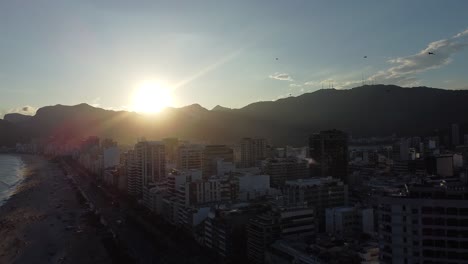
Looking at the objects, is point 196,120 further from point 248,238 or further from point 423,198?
point 423,198

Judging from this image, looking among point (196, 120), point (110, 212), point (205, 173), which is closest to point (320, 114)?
point (196, 120)

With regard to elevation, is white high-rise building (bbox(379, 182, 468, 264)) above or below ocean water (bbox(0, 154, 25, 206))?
above

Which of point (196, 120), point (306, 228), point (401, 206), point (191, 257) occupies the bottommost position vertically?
point (191, 257)

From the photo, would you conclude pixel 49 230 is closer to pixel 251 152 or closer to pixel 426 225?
pixel 426 225

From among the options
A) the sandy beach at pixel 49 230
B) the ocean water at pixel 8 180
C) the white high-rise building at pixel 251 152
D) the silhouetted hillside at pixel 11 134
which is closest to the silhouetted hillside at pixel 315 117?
the silhouetted hillside at pixel 11 134

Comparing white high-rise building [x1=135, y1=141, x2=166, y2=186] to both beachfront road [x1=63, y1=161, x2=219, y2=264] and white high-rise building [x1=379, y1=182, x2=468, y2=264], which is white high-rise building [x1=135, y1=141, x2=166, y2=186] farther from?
white high-rise building [x1=379, y1=182, x2=468, y2=264]

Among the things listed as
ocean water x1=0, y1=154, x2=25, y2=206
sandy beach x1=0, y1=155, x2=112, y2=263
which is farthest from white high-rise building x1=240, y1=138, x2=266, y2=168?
ocean water x1=0, y1=154, x2=25, y2=206
